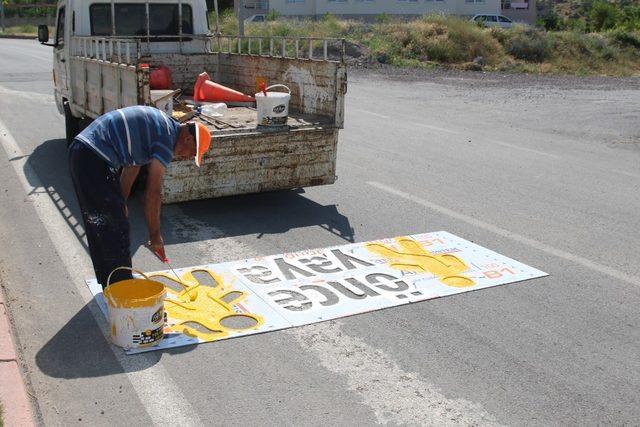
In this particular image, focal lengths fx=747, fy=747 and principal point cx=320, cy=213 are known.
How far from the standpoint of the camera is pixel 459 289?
5.78m

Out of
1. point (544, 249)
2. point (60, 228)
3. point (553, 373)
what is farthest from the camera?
point (60, 228)

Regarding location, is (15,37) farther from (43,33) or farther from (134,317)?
(134,317)

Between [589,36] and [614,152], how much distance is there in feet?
93.3

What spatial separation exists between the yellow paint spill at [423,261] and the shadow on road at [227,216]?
1.58 ft

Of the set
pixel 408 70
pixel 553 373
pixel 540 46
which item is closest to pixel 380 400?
pixel 553 373

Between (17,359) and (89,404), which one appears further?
(17,359)

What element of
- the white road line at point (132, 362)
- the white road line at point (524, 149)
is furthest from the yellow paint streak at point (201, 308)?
the white road line at point (524, 149)

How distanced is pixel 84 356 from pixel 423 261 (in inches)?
117

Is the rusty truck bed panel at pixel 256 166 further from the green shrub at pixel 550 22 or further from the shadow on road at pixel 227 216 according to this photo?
the green shrub at pixel 550 22

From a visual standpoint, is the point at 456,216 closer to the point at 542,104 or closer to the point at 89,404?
the point at 89,404

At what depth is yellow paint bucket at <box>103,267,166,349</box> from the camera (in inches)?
183

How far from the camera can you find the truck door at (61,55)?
10722 millimetres

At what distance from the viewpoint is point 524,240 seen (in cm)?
704

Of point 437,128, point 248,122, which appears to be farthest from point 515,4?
point 248,122
